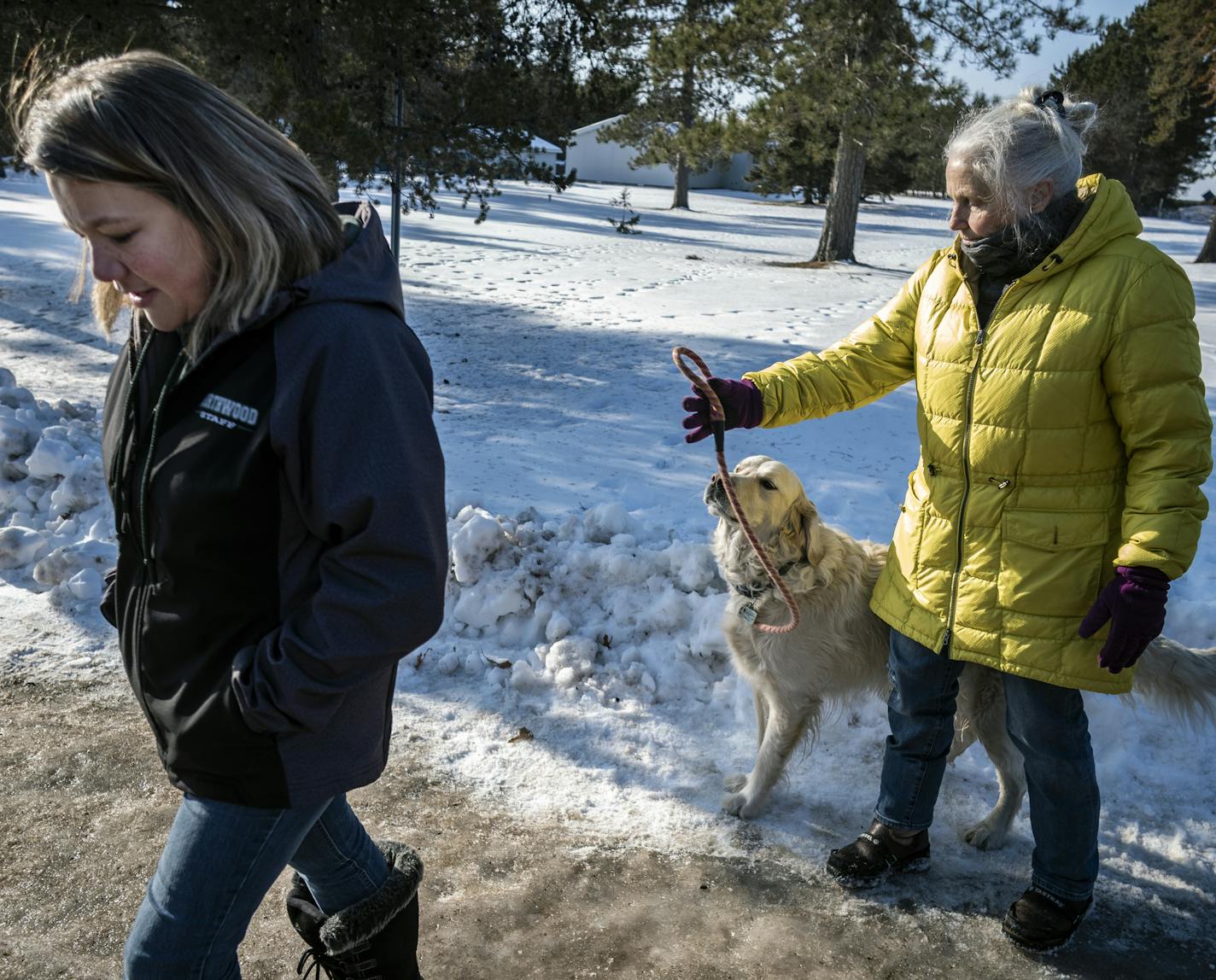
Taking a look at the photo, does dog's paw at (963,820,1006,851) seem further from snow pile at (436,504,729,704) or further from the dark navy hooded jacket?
the dark navy hooded jacket

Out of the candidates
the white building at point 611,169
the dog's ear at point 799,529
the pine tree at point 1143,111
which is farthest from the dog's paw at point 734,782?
the white building at point 611,169

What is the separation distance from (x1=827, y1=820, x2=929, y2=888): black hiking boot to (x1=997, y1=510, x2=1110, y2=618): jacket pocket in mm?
981

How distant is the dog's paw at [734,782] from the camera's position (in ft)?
11.6

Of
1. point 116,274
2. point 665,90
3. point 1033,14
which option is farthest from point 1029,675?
point 1033,14

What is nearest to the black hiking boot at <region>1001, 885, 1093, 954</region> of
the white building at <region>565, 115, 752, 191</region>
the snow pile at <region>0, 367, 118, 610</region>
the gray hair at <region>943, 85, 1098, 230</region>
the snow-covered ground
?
the snow-covered ground

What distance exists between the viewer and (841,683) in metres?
3.38

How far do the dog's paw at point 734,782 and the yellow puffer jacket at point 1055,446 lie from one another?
1.00m

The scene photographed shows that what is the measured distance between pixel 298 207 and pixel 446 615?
3063 millimetres

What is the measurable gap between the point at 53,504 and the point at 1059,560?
495 centimetres

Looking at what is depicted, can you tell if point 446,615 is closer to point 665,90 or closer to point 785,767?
point 785,767

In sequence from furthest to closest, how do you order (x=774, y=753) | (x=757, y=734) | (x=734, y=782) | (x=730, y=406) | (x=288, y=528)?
(x=757, y=734)
(x=734, y=782)
(x=774, y=753)
(x=730, y=406)
(x=288, y=528)

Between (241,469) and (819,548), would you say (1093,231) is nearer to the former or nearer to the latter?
(819,548)

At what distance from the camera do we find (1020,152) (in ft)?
7.82

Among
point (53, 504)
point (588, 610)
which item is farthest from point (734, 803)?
point (53, 504)
